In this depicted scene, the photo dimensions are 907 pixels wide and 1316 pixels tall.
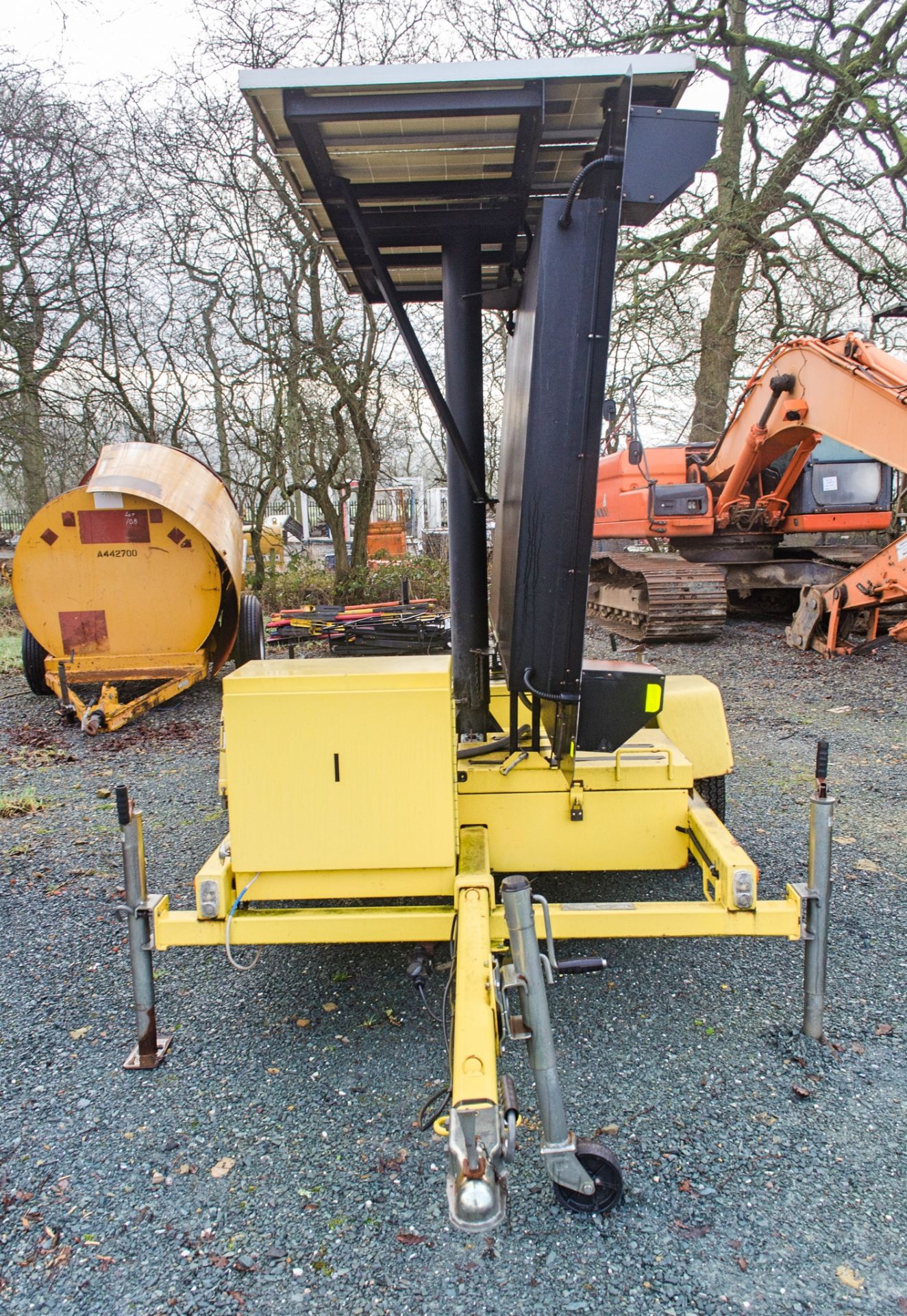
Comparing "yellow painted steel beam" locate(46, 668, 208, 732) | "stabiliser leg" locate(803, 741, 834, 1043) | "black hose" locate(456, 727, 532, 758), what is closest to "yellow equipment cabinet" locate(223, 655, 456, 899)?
"black hose" locate(456, 727, 532, 758)

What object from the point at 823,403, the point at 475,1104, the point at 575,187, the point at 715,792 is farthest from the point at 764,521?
the point at 475,1104

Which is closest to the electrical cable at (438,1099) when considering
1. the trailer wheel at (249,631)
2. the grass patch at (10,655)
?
the trailer wheel at (249,631)

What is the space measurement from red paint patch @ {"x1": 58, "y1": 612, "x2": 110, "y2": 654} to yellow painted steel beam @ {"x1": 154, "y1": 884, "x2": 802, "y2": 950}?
582 cm

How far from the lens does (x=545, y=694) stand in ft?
8.50

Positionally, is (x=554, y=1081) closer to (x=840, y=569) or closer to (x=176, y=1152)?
(x=176, y=1152)

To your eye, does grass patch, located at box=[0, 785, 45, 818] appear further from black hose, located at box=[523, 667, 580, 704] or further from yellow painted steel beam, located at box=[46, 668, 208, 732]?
black hose, located at box=[523, 667, 580, 704]

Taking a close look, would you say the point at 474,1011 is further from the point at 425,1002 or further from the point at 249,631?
the point at 249,631

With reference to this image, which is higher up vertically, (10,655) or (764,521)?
(764,521)

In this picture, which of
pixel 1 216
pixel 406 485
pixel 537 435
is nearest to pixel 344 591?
pixel 1 216

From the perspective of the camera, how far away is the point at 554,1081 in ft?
6.50

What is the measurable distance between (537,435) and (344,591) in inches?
402

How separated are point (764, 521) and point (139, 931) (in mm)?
9938

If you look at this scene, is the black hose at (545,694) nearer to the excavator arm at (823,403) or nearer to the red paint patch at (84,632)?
the excavator arm at (823,403)

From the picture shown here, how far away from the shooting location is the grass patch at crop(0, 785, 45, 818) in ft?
17.5
